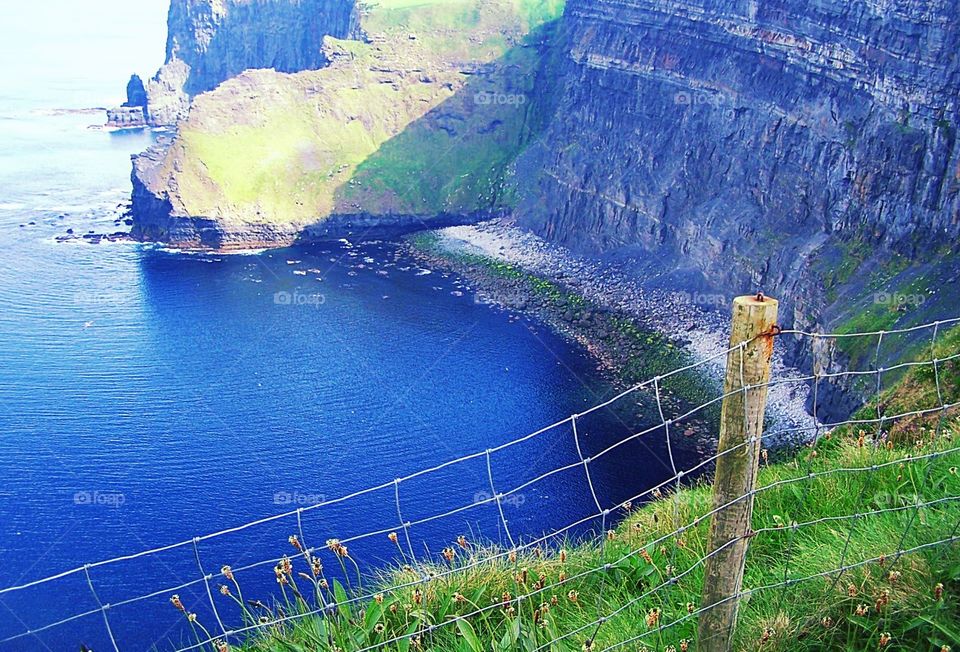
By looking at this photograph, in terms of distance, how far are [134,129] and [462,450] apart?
132 meters

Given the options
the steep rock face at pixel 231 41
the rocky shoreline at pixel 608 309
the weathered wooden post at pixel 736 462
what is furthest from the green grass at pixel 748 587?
the steep rock face at pixel 231 41

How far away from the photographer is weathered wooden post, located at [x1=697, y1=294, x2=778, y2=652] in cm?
771

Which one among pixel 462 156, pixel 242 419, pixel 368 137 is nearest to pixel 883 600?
pixel 242 419

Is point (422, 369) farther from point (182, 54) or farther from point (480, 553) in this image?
point (182, 54)

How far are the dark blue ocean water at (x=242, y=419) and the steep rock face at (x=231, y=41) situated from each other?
67926 mm

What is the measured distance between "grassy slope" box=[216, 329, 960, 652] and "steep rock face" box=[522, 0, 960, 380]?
41637 millimetres

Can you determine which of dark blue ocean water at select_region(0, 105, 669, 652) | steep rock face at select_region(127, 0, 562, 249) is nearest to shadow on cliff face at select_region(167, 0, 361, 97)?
steep rock face at select_region(127, 0, 562, 249)

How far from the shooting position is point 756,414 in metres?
8.01

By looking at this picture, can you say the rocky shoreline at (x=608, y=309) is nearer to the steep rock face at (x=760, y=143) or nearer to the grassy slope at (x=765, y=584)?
the steep rock face at (x=760, y=143)

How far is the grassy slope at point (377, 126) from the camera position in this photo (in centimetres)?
9619

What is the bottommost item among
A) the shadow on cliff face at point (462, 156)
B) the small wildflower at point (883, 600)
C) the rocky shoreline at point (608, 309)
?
the rocky shoreline at point (608, 309)

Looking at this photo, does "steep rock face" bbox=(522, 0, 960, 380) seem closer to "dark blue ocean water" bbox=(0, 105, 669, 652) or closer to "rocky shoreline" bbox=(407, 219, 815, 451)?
"rocky shoreline" bbox=(407, 219, 815, 451)

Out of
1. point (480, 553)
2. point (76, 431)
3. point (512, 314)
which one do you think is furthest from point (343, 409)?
point (480, 553)

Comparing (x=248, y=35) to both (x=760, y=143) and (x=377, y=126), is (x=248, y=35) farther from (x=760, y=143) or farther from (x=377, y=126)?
(x=760, y=143)
